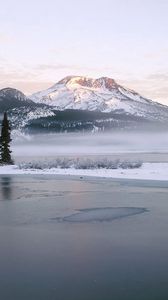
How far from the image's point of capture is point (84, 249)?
48.0 ft

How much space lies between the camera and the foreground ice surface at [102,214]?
20528mm

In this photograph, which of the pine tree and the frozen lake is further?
the pine tree

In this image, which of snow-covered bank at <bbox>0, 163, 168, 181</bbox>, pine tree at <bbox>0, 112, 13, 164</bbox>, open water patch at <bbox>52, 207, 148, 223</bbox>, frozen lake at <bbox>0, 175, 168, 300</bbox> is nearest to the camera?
frozen lake at <bbox>0, 175, 168, 300</bbox>

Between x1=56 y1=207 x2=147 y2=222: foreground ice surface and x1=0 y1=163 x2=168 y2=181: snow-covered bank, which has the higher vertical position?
x1=0 y1=163 x2=168 y2=181: snow-covered bank

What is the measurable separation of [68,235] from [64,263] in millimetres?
3712

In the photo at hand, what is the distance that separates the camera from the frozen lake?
11.0 m

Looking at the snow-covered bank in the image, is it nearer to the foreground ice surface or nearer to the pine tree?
the pine tree

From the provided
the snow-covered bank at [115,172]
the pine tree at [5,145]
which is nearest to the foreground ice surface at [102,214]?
the snow-covered bank at [115,172]

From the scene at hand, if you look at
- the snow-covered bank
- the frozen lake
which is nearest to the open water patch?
the frozen lake

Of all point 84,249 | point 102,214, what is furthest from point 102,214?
point 84,249

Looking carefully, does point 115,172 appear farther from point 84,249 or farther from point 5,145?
point 84,249

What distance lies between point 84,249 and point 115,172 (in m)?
34.6

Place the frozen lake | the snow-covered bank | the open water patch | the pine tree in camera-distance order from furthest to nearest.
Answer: the pine tree → the snow-covered bank → the open water patch → the frozen lake

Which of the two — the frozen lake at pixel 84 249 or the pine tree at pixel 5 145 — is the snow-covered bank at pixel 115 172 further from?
the frozen lake at pixel 84 249
